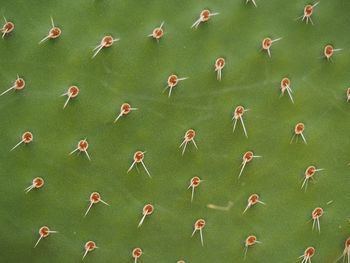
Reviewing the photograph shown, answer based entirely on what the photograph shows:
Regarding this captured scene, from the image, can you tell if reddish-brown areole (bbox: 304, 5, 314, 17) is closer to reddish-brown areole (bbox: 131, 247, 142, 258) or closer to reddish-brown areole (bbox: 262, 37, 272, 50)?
reddish-brown areole (bbox: 262, 37, 272, 50)

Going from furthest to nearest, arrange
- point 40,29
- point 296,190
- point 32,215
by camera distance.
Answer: point 296,190, point 32,215, point 40,29

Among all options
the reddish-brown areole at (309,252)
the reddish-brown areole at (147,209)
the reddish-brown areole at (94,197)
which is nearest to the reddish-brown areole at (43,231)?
the reddish-brown areole at (94,197)

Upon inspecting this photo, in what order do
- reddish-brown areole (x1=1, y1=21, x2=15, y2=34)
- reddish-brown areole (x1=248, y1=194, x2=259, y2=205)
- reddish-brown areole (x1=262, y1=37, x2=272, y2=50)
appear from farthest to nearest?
reddish-brown areole (x1=248, y1=194, x2=259, y2=205)
reddish-brown areole (x1=262, y1=37, x2=272, y2=50)
reddish-brown areole (x1=1, y1=21, x2=15, y2=34)

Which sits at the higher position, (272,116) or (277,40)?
(277,40)

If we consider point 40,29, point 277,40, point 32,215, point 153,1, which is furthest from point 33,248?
point 277,40

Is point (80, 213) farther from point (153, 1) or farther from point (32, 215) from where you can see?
point (153, 1)

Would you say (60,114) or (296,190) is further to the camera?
(296,190)

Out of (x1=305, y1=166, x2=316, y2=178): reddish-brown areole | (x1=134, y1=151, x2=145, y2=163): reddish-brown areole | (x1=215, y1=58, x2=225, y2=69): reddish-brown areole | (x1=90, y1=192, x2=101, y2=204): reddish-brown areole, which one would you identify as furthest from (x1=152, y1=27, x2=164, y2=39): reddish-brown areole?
(x1=305, y1=166, x2=316, y2=178): reddish-brown areole
